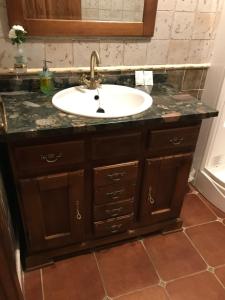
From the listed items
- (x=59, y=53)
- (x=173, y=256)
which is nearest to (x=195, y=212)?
(x=173, y=256)

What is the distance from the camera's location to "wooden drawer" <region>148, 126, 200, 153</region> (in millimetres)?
1220

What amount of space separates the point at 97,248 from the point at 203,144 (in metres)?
1.06

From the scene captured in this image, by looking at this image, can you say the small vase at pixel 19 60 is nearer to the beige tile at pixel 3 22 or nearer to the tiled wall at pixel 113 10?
the beige tile at pixel 3 22

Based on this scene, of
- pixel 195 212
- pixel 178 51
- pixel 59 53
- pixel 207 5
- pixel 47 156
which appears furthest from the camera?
pixel 195 212

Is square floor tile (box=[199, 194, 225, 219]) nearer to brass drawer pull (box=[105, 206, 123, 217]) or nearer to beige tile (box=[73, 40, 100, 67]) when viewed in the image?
brass drawer pull (box=[105, 206, 123, 217])

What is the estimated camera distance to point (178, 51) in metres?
1.59

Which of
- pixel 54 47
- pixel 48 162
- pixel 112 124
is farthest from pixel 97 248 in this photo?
pixel 54 47

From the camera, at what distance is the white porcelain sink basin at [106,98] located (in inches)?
52.7

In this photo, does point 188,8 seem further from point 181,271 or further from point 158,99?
point 181,271

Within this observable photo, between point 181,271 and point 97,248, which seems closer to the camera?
point 181,271

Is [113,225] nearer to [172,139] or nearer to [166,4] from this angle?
[172,139]

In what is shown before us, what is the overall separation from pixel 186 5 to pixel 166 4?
0.43 ft

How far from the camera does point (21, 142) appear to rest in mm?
1012

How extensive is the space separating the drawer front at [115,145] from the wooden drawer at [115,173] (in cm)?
6
